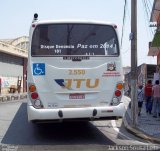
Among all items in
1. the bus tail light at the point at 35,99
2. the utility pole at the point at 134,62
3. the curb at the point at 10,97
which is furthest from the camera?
the curb at the point at 10,97

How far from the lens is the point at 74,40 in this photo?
10.6 m

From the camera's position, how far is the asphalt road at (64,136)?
9922 millimetres

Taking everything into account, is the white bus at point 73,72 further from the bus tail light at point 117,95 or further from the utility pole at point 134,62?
the utility pole at point 134,62

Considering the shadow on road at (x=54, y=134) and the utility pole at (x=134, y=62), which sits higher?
the utility pole at (x=134, y=62)

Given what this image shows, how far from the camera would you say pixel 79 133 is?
1215cm

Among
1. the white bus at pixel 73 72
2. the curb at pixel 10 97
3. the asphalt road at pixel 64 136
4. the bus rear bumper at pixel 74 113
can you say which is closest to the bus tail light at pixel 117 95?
the white bus at pixel 73 72

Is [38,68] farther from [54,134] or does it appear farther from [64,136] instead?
[54,134]

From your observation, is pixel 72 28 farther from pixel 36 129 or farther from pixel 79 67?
pixel 36 129

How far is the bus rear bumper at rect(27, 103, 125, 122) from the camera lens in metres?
10.0

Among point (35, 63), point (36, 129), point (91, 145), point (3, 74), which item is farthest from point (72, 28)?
point (3, 74)

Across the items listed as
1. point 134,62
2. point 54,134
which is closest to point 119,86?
point 54,134

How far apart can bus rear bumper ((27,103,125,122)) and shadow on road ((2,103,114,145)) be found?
0.71 meters

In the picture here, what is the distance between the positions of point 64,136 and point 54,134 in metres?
0.50

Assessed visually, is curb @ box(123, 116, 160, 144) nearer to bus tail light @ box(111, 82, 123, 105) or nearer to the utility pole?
the utility pole
